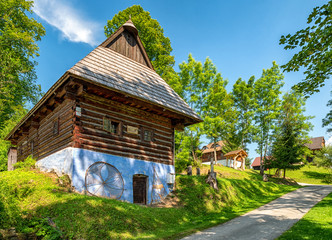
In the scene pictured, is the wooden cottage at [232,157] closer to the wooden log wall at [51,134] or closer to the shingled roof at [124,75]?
the shingled roof at [124,75]

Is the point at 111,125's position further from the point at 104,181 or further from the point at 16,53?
the point at 16,53

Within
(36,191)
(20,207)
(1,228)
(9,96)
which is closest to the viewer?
(1,228)

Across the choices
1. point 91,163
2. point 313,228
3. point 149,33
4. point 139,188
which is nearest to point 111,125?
point 91,163

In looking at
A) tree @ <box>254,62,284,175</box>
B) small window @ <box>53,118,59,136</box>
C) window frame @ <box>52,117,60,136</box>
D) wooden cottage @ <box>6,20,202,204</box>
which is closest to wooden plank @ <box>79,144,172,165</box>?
wooden cottage @ <box>6,20,202,204</box>

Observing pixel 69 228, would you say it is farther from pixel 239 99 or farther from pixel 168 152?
pixel 239 99

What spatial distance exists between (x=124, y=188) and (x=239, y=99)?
33.3 metres

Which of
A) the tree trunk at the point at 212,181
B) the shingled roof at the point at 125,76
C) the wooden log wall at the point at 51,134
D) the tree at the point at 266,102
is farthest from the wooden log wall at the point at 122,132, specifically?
the tree at the point at 266,102

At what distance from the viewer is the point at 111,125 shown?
37.0 feet

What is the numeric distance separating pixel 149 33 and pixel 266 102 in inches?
847

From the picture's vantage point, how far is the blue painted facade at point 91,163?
9328 mm

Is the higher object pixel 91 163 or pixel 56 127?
pixel 56 127

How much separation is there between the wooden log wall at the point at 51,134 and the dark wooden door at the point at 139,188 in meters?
4.22

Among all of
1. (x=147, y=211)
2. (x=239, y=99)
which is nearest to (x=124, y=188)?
(x=147, y=211)

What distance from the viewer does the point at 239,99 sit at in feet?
130
